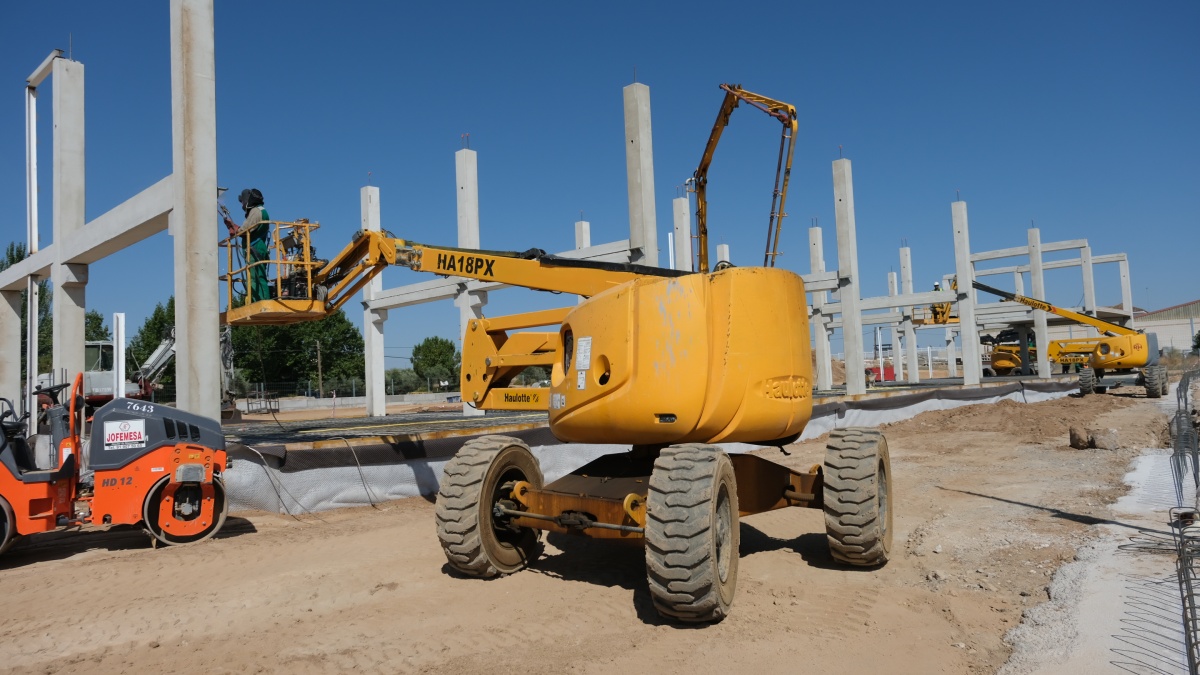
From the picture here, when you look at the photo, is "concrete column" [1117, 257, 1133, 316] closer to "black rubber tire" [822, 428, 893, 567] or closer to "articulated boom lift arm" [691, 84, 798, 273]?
"articulated boom lift arm" [691, 84, 798, 273]

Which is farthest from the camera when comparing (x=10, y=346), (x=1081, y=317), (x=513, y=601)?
(x=1081, y=317)

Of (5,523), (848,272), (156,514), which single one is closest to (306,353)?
(848,272)

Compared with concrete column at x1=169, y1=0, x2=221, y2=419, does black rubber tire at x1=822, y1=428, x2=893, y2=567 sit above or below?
below

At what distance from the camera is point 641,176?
15.8 metres

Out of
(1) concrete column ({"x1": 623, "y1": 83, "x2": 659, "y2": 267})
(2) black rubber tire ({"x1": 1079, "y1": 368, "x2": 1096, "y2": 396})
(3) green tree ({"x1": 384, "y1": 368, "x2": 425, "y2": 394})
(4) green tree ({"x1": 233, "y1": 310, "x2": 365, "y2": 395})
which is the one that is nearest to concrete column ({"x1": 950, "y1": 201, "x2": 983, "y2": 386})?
(2) black rubber tire ({"x1": 1079, "y1": 368, "x2": 1096, "y2": 396})

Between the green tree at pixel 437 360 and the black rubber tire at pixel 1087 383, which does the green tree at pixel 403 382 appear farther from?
the black rubber tire at pixel 1087 383

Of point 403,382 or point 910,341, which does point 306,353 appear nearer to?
point 403,382

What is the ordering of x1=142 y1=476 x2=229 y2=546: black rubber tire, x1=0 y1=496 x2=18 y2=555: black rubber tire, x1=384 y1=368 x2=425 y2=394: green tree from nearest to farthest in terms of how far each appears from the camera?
1. x1=0 y1=496 x2=18 y2=555: black rubber tire
2. x1=142 y1=476 x2=229 y2=546: black rubber tire
3. x1=384 y1=368 x2=425 y2=394: green tree

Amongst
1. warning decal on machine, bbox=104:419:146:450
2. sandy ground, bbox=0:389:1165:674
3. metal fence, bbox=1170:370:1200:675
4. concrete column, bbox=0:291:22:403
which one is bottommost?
sandy ground, bbox=0:389:1165:674

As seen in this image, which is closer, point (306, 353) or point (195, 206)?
point (195, 206)

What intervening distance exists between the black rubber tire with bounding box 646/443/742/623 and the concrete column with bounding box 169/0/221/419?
310 inches

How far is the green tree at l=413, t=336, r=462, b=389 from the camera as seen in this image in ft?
229

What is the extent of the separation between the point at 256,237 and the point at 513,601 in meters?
6.41

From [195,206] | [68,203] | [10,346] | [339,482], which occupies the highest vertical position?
[68,203]
